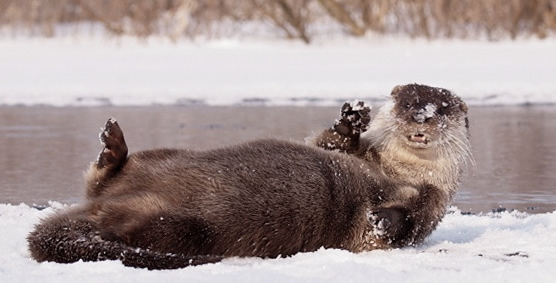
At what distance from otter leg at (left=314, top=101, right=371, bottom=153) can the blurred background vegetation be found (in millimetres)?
12869

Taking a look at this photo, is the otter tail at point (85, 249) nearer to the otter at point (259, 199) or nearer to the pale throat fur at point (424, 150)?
the otter at point (259, 199)

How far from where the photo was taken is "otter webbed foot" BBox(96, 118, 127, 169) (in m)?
3.45

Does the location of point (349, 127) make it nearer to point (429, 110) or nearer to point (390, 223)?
point (429, 110)

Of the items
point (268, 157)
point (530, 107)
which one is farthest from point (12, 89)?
point (268, 157)

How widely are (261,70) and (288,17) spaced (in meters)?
4.28

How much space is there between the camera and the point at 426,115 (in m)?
3.76

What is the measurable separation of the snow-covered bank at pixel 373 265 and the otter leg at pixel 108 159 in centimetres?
33

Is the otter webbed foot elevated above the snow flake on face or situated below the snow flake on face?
below

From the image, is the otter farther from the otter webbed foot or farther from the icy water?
the icy water

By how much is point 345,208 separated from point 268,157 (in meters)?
0.33

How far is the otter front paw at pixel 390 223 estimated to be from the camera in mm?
3344

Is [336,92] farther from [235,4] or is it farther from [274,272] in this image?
[274,272]

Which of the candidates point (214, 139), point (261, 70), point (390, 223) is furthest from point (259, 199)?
point (261, 70)

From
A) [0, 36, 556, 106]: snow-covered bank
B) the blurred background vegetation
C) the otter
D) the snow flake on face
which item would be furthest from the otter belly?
the blurred background vegetation
